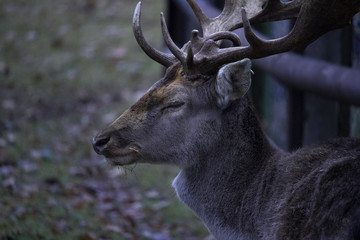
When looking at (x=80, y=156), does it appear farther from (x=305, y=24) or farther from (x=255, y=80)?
(x=305, y=24)

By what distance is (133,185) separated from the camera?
287 inches

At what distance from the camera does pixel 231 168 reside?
4234mm

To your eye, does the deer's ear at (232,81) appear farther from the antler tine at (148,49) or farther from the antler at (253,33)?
the antler tine at (148,49)

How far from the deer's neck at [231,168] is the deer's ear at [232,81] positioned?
0.34ft

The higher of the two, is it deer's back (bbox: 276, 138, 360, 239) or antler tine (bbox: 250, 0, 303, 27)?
antler tine (bbox: 250, 0, 303, 27)

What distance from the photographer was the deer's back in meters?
3.49

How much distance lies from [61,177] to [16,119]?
189 centimetres

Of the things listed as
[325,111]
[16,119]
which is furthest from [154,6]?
[325,111]

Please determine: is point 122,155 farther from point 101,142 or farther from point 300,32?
point 300,32

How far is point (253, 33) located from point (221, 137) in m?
0.72

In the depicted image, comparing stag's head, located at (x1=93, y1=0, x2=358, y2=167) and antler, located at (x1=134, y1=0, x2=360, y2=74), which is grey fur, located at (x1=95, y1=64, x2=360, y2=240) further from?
antler, located at (x1=134, y1=0, x2=360, y2=74)

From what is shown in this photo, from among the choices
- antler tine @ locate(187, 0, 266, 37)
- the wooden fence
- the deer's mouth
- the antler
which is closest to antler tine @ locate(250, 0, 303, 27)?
the antler

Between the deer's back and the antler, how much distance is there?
71 cm

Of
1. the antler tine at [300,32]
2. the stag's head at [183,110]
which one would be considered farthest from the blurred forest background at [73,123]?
the antler tine at [300,32]
